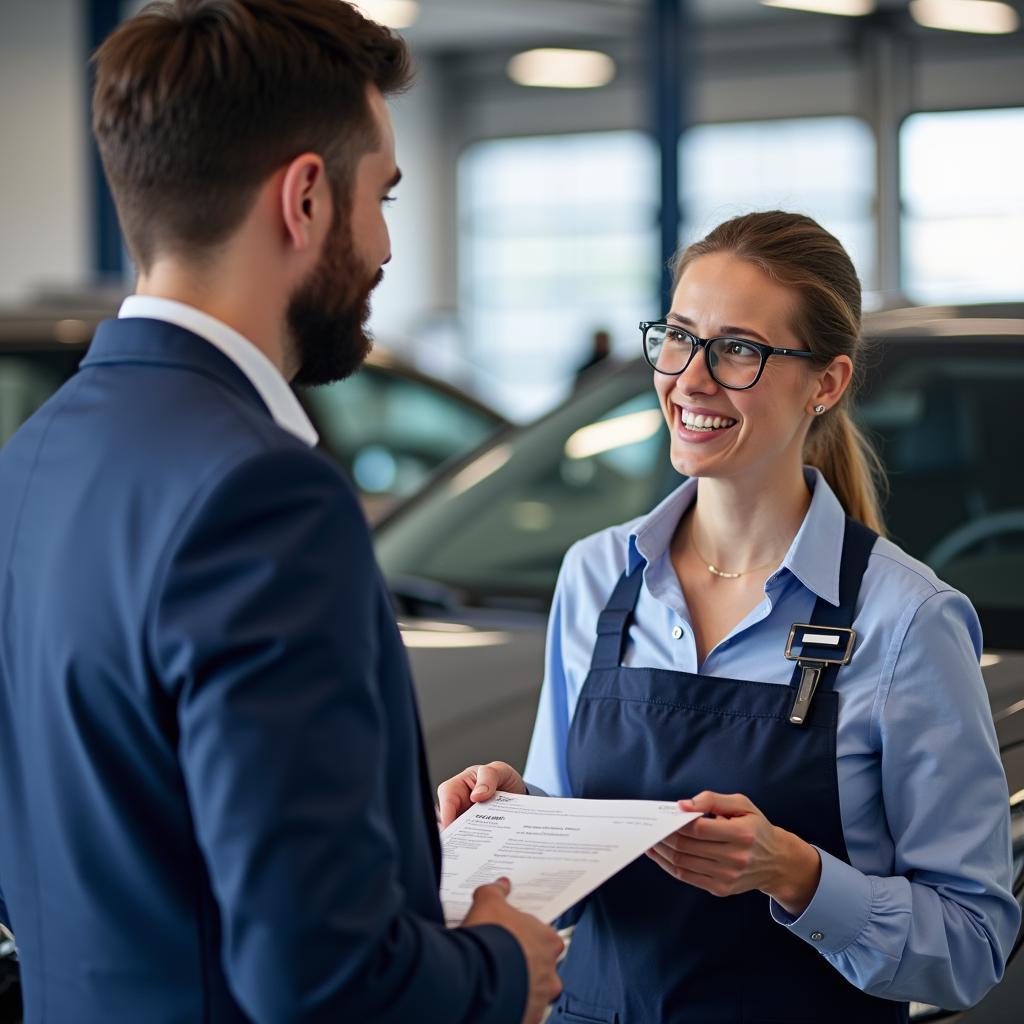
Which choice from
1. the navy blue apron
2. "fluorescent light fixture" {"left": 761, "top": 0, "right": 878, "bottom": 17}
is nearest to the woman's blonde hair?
the navy blue apron

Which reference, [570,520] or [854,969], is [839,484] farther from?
[570,520]

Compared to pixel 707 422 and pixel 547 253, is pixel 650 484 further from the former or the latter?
pixel 547 253

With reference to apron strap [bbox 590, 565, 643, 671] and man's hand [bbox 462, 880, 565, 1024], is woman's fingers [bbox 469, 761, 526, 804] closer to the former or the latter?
apron strap [bbox 590, 565, 643, 671]

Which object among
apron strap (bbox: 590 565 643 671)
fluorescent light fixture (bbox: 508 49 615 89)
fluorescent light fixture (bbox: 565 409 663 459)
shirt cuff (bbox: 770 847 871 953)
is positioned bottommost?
shirt cuff (bbox: 770 847 871 953)

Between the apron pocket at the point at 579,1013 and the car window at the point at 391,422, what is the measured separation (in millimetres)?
4087

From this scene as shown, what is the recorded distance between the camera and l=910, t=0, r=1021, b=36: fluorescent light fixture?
1548 cm

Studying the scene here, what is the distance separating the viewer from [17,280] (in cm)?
1321

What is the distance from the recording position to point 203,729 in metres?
1.09

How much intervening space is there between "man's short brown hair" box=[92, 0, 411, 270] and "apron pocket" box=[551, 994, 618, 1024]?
1038mm

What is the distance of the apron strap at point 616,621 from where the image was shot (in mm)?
1934

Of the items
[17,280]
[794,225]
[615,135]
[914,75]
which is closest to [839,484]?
[794,225]

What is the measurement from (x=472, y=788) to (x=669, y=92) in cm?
1048

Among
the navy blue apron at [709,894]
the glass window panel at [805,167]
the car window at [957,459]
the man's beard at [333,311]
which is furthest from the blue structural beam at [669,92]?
the man's beard at [333,311]

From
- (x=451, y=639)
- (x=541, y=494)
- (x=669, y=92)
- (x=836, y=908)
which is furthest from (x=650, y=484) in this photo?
(x=669, y=92)
